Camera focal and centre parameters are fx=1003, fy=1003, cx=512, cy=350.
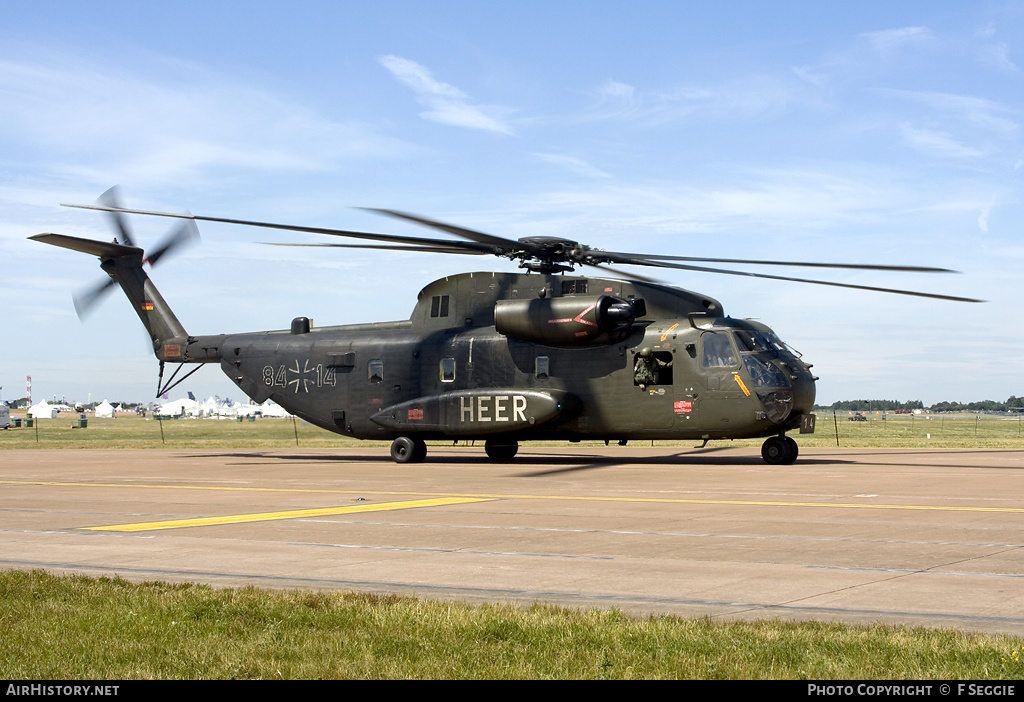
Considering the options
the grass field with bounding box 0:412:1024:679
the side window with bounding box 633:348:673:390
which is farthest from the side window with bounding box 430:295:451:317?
the grass field with bounding box 0:412:1024:679

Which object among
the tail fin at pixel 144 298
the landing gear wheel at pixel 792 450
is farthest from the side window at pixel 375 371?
the landing gear wheel at pixel 792 450

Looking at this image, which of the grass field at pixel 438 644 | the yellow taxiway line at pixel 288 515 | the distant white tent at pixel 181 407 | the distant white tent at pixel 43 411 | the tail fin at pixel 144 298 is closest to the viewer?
the grass field at pixel 438 644

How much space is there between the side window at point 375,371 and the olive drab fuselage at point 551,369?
0.12 ft

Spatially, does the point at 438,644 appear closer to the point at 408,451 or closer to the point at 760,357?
the point at 760,357

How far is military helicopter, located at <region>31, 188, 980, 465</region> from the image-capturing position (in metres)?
24.9

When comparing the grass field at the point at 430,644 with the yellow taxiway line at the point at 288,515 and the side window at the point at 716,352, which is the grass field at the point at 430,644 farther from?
the side window at the point at 716,352

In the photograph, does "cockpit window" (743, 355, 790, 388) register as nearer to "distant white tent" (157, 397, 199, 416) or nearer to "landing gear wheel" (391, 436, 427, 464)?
"landing gear wheel" (391, 436, 427, 464)

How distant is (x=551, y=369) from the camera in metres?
27.0

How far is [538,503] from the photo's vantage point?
16469 millimetres

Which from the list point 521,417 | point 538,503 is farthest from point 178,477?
point 538,503

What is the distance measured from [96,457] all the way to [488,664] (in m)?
30.1

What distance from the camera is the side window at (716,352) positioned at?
25.0 metres
